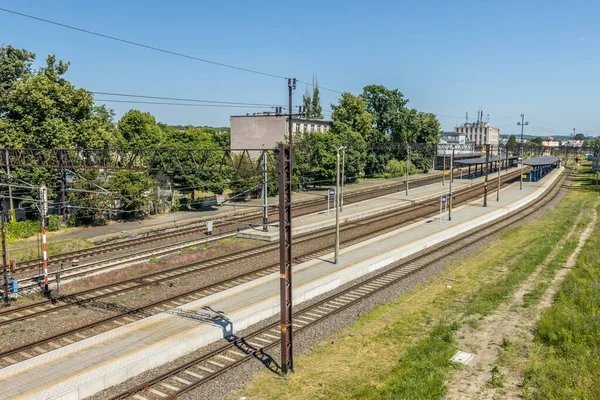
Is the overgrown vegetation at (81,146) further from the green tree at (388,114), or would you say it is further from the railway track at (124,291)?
the green tree at (388,114)

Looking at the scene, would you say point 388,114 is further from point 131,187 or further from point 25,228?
point 25,228

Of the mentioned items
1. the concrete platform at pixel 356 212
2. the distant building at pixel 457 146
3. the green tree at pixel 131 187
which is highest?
the distant building at pixel 457 146

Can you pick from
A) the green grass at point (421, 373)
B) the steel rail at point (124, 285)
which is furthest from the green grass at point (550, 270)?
the steel rail at point (124, 285)

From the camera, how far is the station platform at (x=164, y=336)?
1270 cm

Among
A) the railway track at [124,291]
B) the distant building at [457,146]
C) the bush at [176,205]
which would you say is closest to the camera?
the railway track at [124,291]

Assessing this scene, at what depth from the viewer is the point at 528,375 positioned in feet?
43.0

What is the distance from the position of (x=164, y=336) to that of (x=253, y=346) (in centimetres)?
287

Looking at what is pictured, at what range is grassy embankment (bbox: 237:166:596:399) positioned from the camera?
12.7 metres

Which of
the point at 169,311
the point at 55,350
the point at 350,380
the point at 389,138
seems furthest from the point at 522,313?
the point at 389,138

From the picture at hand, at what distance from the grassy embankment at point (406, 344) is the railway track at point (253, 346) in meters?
1.23

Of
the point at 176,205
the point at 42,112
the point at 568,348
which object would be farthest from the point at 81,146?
the point at 568,348

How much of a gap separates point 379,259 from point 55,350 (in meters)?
17.0

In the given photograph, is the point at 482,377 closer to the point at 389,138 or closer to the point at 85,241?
the point at 85,241

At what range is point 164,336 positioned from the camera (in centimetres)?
1579
